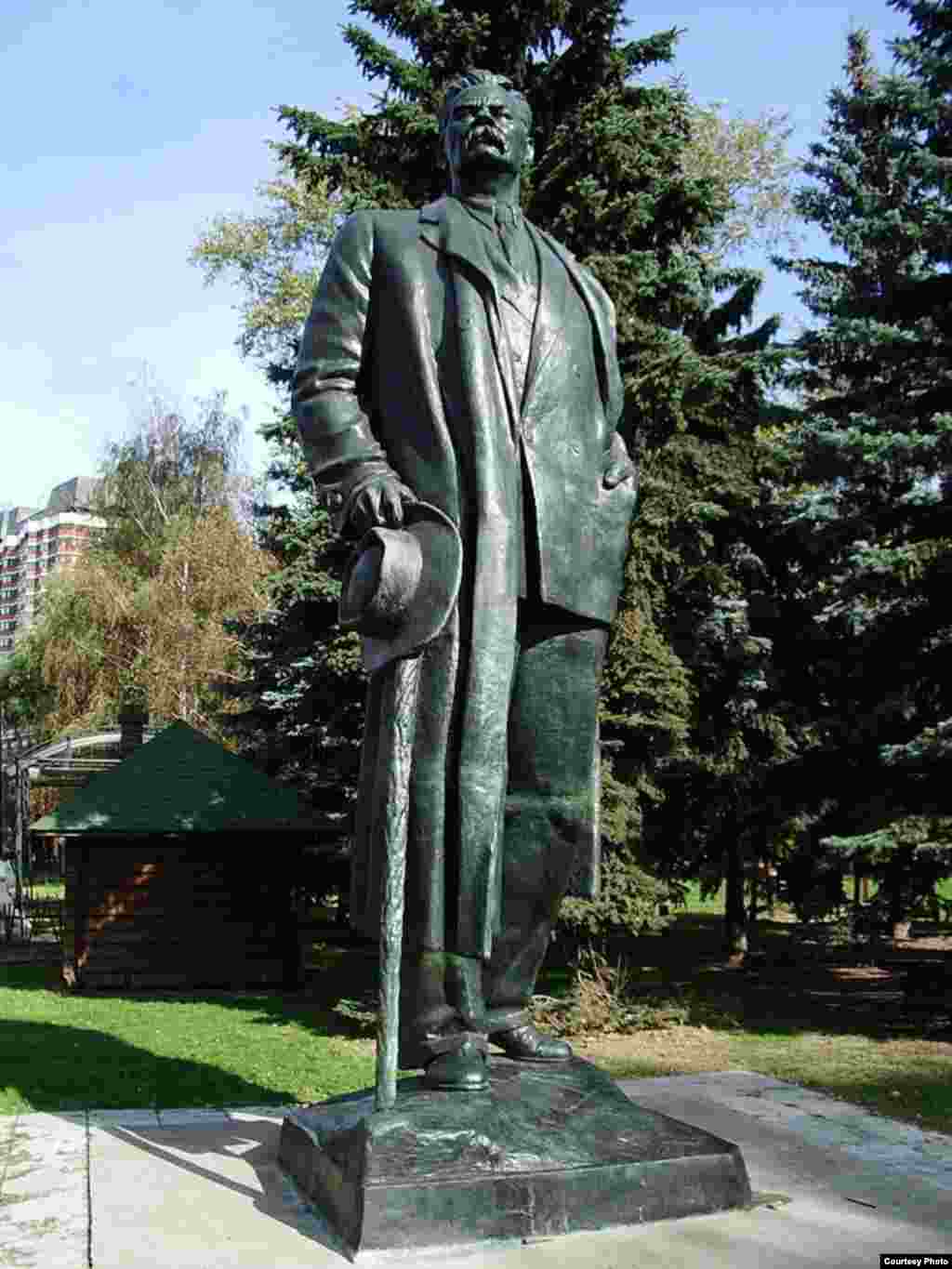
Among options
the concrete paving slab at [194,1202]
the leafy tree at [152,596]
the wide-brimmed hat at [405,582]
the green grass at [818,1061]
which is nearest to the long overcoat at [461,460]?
the wide-brimmed hat at [405,582]

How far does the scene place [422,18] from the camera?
459 inches

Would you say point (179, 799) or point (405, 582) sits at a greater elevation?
point (405, 582)

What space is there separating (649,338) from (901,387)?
7.33 ft

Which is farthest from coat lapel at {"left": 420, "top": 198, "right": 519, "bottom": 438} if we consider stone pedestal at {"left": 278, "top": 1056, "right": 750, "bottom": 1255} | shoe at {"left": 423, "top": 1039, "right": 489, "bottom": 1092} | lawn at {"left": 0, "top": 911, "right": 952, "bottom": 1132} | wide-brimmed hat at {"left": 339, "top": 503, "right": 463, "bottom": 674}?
lawn at {"left": 0, "top": 911, "right": 952, "bottom": 1132}

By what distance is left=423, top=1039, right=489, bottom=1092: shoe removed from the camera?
3.94m

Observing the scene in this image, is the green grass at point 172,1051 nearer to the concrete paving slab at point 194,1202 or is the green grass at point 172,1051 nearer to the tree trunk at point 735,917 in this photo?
the concrete paving slab at point 194,1202

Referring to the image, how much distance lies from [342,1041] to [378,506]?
25.2ft

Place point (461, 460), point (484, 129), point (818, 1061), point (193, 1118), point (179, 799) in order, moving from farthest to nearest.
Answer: point (179, 799), point (818, 1061), point (193, 1118), point (484, 129), point (461, 460)

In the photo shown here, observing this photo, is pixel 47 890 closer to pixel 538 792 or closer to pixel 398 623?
pixel 538 792

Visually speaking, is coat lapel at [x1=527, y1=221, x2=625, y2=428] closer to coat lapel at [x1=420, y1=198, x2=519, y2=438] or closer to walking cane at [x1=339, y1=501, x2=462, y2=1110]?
coat lapel at [x1=420, y1=198, x2=519, y2=438]

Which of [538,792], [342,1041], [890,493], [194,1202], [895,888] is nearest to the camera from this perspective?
[194,1202]

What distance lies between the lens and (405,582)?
3973 millimetres

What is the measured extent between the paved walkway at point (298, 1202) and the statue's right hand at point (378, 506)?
6.29 ft

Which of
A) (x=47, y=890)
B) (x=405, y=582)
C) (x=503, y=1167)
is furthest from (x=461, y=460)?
(x=47, y=890)
